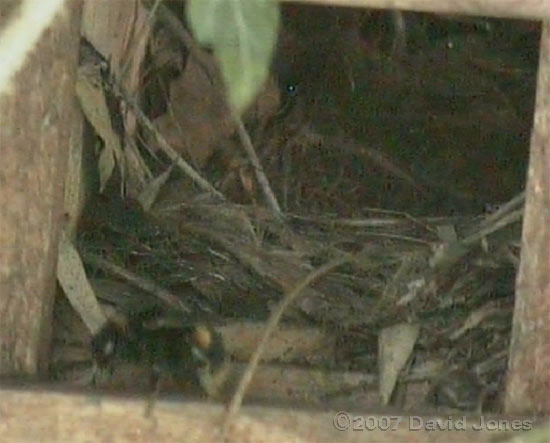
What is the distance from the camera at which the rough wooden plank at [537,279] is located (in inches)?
40.6

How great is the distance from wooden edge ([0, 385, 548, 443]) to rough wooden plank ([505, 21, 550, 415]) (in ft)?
0.11

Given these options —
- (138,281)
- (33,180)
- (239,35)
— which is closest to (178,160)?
(138,281)

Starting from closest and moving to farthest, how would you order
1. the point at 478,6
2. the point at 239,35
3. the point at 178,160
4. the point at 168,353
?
the point at 239,35, the point at 478,6, the point at 168,353, the point at 178,160

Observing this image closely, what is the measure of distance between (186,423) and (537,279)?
0.29 m

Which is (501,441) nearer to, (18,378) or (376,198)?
(18,378)

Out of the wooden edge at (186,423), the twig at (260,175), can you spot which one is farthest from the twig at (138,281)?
the wooden edge at (186,423)

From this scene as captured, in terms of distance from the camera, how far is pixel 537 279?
1.04 m

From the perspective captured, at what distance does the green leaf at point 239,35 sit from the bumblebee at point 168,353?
490 millimetres

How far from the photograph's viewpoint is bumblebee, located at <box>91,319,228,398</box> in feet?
3.93

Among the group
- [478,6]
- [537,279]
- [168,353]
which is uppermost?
[478,6]

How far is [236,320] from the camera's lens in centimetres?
134

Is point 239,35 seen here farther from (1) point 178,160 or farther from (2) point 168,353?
(1) point 178,160

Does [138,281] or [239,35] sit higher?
[239,35]

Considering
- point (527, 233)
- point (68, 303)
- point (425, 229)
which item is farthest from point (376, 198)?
point (527, 233)
